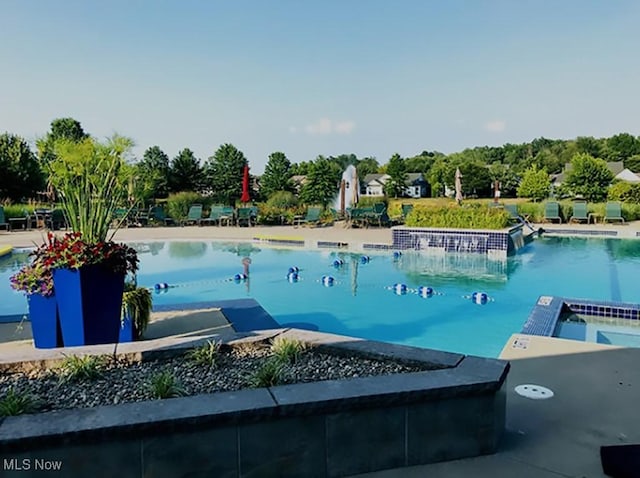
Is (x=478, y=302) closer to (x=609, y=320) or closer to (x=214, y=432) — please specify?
(x=609, y=320)

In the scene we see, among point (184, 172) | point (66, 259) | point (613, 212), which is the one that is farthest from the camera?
point (184, 172)

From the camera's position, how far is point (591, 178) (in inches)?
933

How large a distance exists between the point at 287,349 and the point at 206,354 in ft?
1.47

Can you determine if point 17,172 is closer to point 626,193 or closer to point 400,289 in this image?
point 400,289

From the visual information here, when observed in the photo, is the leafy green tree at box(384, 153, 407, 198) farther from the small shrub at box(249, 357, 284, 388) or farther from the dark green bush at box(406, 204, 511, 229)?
the small shrub at box(249, 357, 284, 388)

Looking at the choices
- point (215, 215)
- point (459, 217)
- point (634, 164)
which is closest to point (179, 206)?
point (215, 215)

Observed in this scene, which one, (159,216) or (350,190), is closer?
(159,216)

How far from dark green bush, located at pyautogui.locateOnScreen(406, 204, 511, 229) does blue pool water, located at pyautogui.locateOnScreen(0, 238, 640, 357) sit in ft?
3.45

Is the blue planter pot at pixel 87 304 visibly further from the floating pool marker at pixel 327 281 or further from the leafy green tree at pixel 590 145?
the leafy green tree at pixel 590 145

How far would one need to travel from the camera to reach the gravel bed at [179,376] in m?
2.18

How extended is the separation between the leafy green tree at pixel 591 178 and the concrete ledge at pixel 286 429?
2486 centimetres

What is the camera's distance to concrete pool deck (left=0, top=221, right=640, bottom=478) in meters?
2.06

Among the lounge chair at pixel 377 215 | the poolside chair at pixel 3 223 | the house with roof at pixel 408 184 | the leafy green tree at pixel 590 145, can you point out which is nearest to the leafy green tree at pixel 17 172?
the poolside chair at pixel 3 223

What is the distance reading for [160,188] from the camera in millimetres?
24641
